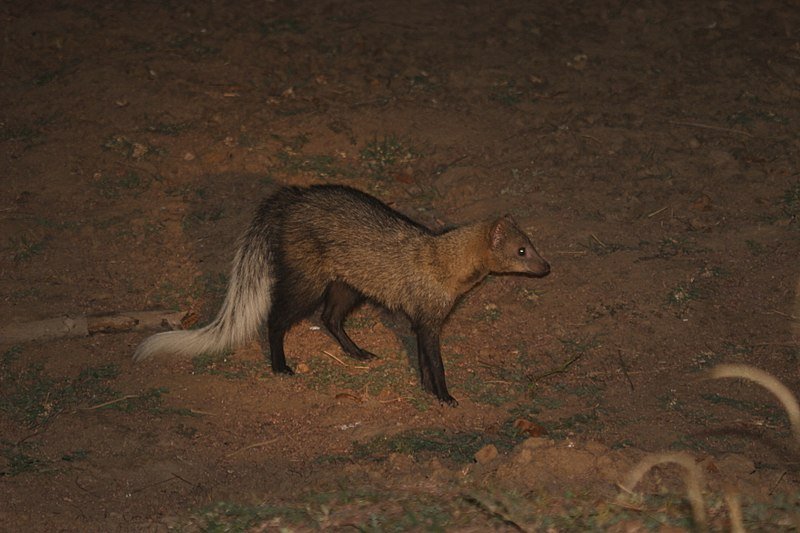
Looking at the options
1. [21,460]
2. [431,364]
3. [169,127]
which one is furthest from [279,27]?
[21,460]

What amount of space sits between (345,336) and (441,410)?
3.30ft

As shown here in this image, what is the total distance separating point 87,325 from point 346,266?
1690 mm

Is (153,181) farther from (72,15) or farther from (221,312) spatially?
(72,15)

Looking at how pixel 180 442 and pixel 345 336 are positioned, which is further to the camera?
pixel 345 336

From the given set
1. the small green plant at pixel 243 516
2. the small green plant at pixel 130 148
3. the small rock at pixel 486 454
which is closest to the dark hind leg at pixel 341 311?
the small rock at pixel 486 454

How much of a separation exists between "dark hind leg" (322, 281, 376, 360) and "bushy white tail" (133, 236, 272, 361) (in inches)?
17.6

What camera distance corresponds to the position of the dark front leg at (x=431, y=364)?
562cm

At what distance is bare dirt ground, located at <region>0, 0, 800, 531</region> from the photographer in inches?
177

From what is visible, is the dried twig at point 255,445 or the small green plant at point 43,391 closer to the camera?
the dried twig at point 255,445

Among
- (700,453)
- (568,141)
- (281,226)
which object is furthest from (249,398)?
(568,141)

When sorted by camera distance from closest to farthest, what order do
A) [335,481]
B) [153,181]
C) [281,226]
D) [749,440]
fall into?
[335,481]
[749,440]
[281,226]
[153,181]

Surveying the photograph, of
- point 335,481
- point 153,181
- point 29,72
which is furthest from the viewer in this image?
point 29,72

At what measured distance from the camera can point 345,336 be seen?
628 centimetres

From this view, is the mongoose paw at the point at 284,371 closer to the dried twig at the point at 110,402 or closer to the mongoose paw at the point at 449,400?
the dried twig at the point at 110,402
